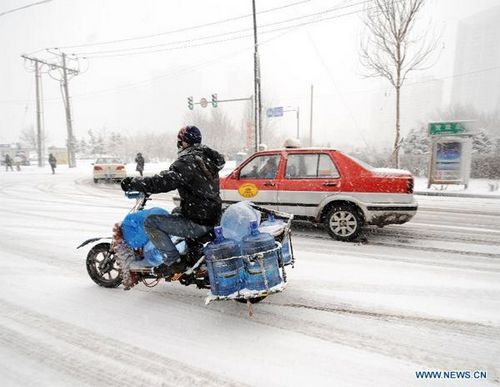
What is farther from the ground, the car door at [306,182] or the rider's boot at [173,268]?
the car door at [306,182]

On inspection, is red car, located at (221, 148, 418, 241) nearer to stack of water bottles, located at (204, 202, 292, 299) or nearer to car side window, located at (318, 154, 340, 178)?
car side window, located at (318, 154, 340, 178)

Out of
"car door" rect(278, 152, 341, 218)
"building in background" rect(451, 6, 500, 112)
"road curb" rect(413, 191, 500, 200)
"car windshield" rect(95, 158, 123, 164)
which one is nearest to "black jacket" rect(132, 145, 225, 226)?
"car door" rect(278, 152, 341, 218)

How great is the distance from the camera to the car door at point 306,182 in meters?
6.38

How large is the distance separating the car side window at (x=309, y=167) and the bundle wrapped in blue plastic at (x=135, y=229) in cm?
352

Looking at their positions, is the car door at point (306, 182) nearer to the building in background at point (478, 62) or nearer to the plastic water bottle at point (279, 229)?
the plastic water bottle at point (279, 229)

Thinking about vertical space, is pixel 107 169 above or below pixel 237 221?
below

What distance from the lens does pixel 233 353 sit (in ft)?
9.43

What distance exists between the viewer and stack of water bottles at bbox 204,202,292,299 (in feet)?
10.4

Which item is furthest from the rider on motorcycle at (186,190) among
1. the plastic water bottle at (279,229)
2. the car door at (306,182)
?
the car door at (306,182)

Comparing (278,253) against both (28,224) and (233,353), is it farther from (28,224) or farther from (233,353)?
(28,224)

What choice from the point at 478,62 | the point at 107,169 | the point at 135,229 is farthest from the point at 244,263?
the point at 478,62

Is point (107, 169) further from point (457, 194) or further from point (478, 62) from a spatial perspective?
point (478, 62)

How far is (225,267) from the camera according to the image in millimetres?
3184

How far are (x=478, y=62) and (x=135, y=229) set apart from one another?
126 metres
